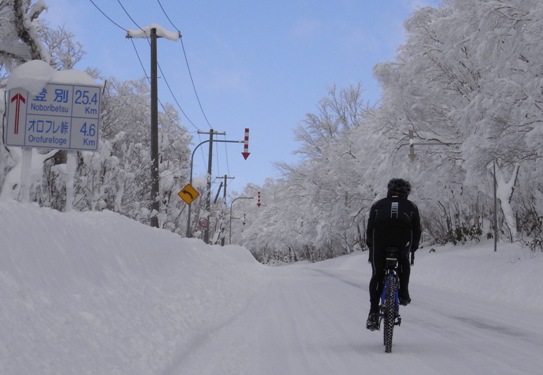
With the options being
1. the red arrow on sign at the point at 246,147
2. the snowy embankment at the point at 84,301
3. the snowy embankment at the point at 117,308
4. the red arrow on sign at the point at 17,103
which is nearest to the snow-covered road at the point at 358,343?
the snowy embankment at the point at 117,308

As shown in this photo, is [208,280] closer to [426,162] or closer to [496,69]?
[496,69]

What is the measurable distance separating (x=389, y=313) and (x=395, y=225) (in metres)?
1.00

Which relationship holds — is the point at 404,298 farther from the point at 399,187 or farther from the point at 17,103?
the point at 17,103

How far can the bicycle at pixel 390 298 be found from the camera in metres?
6.25

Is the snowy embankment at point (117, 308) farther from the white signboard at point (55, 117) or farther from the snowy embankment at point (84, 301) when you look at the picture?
the white signboard at point (55, 117)

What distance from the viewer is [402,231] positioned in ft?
21.7

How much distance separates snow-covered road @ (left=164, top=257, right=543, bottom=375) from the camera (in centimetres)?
541

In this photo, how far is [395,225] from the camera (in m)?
6.61

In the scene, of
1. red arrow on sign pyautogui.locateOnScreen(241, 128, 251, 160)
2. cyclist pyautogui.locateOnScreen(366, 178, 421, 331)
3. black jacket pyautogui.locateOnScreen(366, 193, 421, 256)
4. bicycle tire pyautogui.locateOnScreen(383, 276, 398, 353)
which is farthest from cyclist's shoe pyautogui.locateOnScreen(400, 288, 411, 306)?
red arrow on sign pyautogui.locateOnScreen(241, 128, 251, 160)

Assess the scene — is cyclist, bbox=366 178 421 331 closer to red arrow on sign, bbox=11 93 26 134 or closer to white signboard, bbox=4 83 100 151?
white signboard, bbox=4 83 100 151

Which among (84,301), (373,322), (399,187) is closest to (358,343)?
(373,322)

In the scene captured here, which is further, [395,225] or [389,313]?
[395,225]

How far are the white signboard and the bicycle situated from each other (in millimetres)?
5339

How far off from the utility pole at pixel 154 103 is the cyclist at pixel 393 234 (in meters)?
12.6
